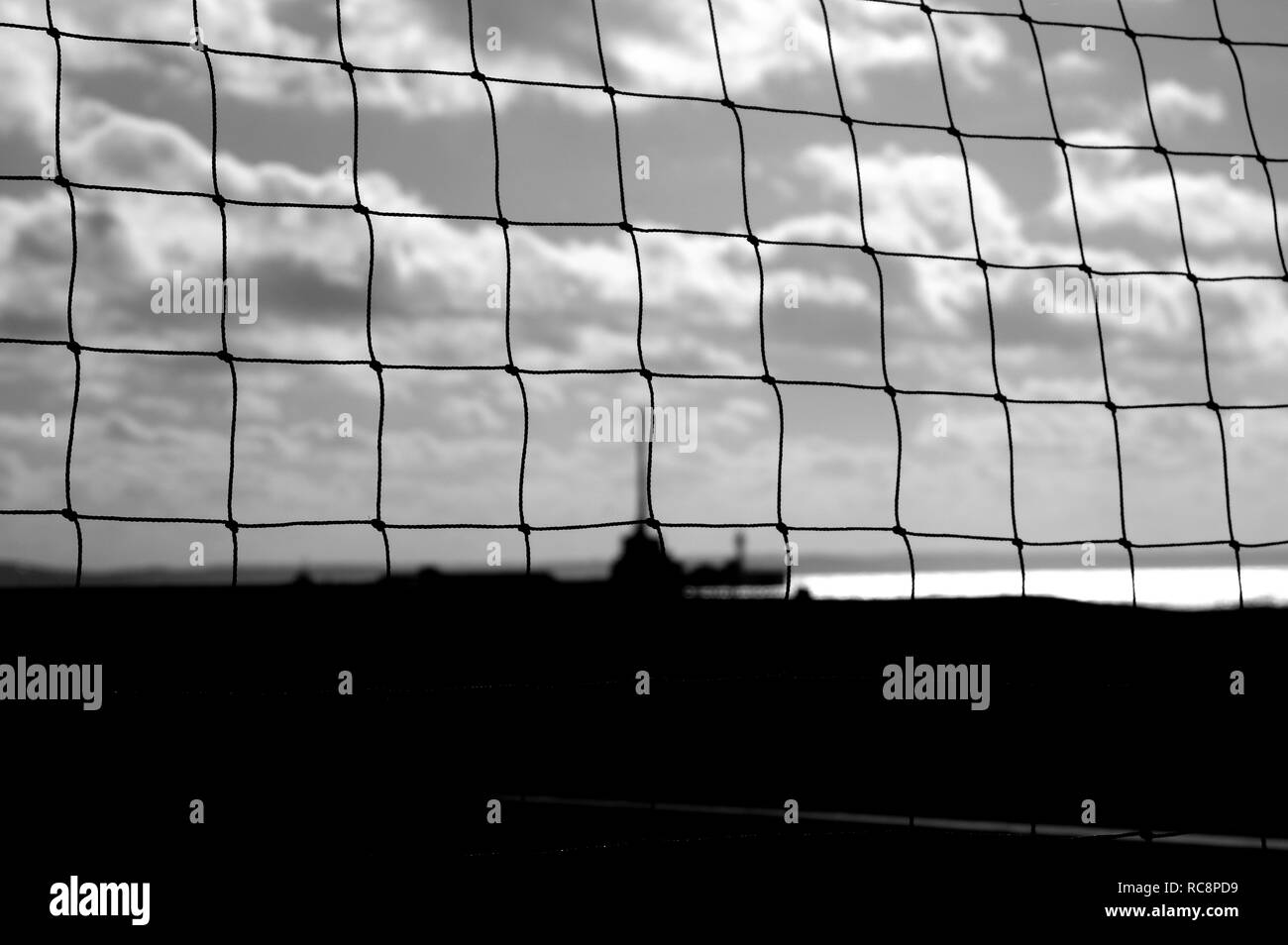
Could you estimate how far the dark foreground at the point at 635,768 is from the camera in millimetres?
1945

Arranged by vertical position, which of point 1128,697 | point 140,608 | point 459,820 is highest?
point 140,608

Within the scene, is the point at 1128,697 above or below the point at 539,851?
above

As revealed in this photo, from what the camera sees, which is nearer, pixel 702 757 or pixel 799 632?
pixel 702 757

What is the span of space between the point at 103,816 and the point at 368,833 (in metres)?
0.71

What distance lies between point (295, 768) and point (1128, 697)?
166 cm

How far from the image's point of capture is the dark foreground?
1945mm

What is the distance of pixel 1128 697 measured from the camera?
2.66 metres

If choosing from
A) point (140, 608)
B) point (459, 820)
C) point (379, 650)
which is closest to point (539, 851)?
point (459, 820)

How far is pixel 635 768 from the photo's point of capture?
9.62ft
